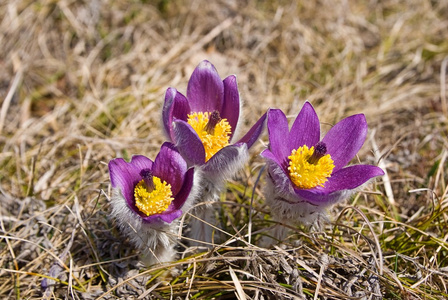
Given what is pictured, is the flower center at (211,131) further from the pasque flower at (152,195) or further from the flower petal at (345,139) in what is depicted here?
the flower petal at (345,139)

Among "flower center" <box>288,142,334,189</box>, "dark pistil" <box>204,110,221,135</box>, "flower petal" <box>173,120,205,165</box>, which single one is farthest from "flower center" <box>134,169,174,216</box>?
"flower center" <box>288,142,334,189</box>

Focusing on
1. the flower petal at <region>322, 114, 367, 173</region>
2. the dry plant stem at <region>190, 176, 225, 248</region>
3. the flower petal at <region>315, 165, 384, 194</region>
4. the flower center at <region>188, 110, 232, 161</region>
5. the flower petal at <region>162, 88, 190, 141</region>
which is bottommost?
the dry plant stem at <region>190, 176, 225, 248</region>

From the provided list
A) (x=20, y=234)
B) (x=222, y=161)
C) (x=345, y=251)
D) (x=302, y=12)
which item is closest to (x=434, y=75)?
(x=302, y=12)

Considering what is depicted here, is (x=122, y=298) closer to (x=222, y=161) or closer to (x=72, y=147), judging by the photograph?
(x=222, y=161)

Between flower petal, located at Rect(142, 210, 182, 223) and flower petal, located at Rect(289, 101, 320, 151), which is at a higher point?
flower petal, located at Rect(289, 101, 320, 151)

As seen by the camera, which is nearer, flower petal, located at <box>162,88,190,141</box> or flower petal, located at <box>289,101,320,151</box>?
flower petal, located at <box>162,88,190,141</box>

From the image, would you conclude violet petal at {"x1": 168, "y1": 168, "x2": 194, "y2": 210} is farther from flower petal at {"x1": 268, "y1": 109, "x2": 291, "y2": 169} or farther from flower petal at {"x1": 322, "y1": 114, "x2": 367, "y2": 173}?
flower petal at {"x1": 322, "y1": 114, "x2": 367, "y2": 173}
